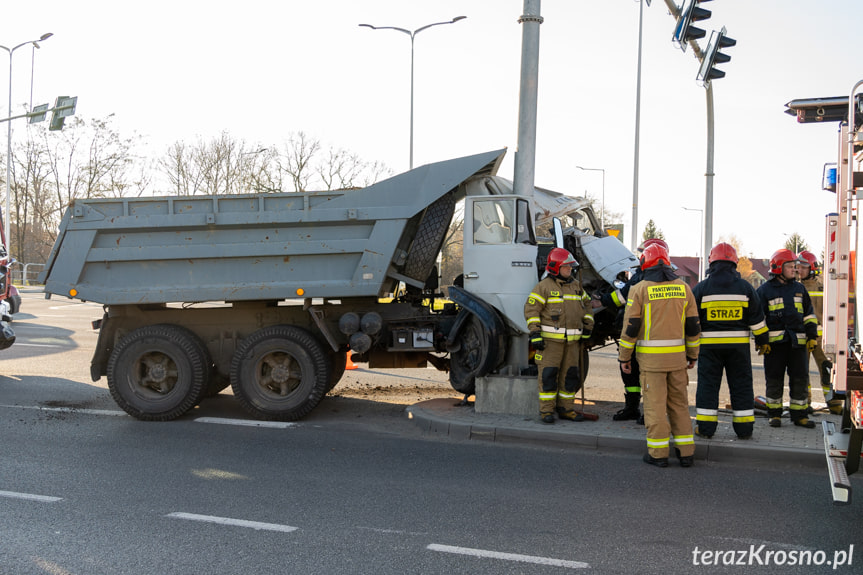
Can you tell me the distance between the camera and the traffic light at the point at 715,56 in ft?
35.4

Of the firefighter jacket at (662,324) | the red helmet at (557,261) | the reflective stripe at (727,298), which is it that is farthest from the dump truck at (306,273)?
the firefighter jacket at (662,324)

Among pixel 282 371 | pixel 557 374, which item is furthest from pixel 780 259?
pixel 282 371

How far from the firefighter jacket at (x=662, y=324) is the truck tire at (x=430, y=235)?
2.47 m

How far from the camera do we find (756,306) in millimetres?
6855

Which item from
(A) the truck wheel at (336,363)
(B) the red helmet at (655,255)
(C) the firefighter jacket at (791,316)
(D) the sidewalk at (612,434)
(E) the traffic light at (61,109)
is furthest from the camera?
(E) the traffic light at (61,109)

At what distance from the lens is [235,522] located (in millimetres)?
5016

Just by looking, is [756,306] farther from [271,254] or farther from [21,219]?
[21,219]

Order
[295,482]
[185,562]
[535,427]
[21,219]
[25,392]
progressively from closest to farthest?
[185,562], [295,482], [535,427], [25,392], [21,219]

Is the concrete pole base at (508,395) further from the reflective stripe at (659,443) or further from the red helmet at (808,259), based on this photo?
the red helmet at (808,259)

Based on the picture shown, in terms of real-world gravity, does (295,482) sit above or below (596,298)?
below

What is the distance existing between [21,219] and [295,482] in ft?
152

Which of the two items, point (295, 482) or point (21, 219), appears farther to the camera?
point (21, 219)

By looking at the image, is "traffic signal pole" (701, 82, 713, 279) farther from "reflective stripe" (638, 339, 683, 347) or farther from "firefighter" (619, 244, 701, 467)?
"reflective stripe" (638, 339, 683, 347)

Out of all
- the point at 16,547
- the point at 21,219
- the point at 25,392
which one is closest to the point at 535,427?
the point at 16,547
